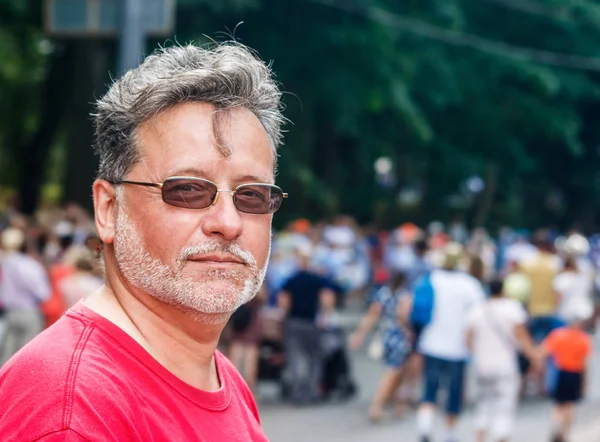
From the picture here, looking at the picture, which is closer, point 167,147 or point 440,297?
point 167,147

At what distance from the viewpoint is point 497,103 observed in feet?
82.4

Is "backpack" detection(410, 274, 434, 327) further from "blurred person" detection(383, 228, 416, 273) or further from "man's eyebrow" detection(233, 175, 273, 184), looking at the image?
"blurred person" detection(383, 228, 416, 273)

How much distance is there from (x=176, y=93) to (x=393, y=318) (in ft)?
32.1

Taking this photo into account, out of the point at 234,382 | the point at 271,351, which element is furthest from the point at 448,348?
the point at 234,382

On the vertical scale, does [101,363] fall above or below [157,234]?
below

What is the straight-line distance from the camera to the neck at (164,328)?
80.4 inches

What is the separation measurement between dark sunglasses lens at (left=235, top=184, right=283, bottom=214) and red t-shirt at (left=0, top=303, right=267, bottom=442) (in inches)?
13.6

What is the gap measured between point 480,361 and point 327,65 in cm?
1050

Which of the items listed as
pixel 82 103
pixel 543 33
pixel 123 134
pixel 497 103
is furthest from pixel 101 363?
pixel 543 33

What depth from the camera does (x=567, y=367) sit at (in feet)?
34.3

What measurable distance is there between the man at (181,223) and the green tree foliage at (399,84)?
12.7 metres

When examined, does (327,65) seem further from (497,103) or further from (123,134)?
(123,134)

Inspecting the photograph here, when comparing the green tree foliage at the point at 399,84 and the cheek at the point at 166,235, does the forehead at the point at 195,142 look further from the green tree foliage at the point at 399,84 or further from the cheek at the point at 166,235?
the green tree foliage at the point at 399,84

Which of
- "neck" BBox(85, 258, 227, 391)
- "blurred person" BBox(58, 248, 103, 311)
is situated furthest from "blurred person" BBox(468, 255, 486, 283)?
"neck" BBox(85, 258, 227, 391)
